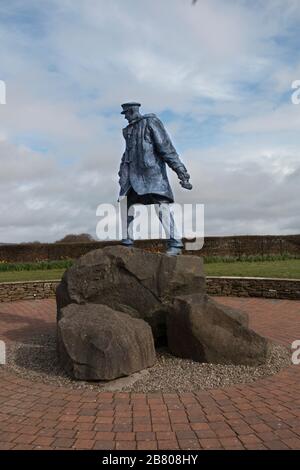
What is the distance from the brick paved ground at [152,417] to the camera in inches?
134

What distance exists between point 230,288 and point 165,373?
22.0 ft

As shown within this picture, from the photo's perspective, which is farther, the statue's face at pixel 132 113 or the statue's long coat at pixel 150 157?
the statue's face at pixel 132 113

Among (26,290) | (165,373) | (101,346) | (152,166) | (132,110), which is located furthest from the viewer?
(26,290)

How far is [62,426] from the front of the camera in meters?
3.69

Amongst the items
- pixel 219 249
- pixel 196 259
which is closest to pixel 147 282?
pixel 196 259

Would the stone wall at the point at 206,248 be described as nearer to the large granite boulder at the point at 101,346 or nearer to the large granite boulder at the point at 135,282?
the large granite boulder at the point at 135,282

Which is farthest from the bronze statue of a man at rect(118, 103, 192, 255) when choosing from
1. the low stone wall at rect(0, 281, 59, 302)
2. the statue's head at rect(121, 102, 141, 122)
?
the low stone wall at rect(0, 281, 59, 302)

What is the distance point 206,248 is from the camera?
21.7 metres

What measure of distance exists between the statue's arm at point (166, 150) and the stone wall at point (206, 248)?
14636mm

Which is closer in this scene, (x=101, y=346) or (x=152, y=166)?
(x=101, y=346)

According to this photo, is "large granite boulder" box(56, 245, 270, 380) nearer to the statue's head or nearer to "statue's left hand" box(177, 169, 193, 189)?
"statue's left hand" box(177, 169, 193, 189)

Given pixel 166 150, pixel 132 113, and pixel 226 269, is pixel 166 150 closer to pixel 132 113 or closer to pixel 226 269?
pixel 132 113

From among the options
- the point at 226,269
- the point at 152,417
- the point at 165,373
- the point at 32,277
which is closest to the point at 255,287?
the point at 226,269

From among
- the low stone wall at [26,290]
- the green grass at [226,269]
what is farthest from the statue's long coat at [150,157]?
the green grass at [226,269]
